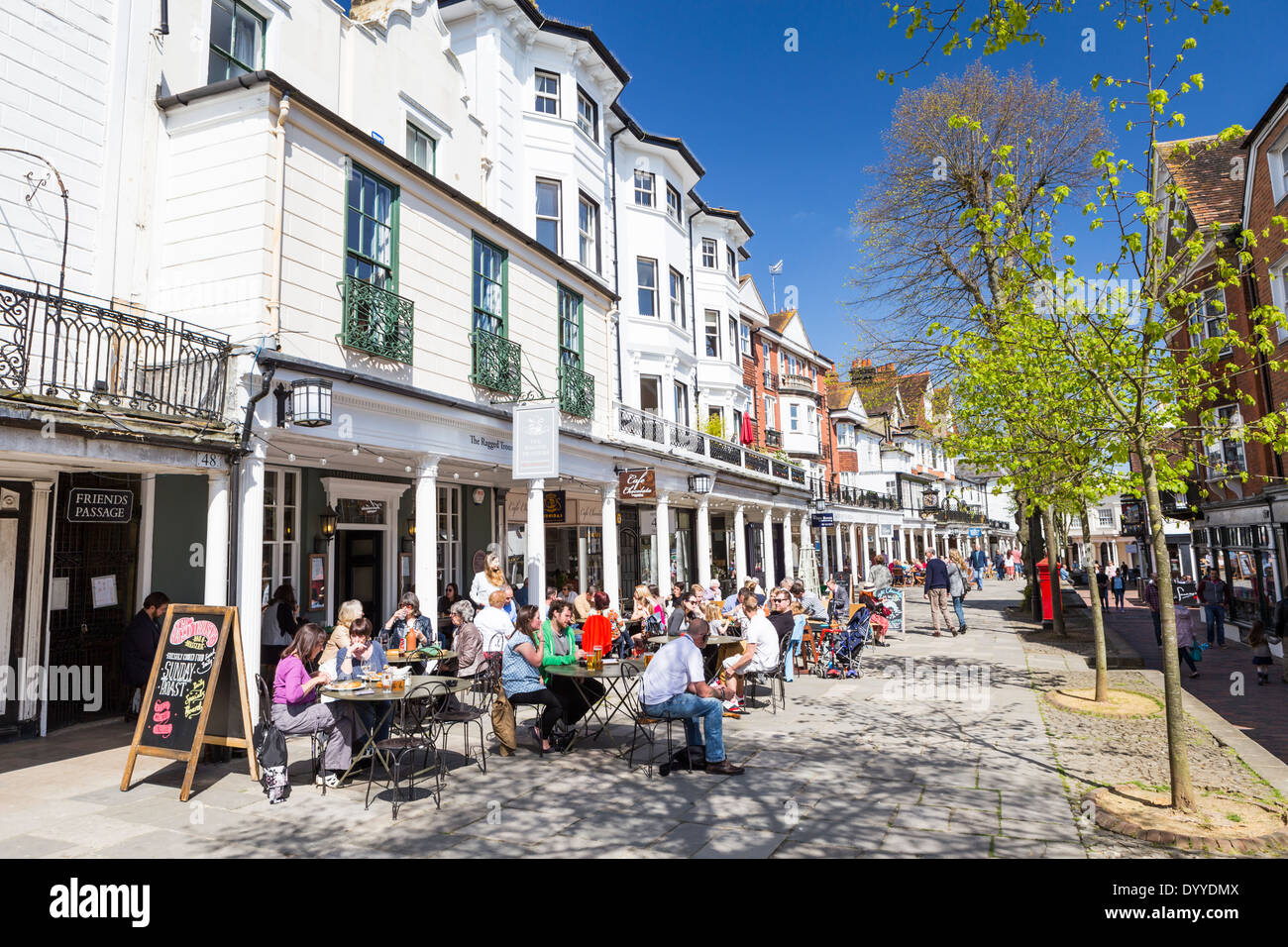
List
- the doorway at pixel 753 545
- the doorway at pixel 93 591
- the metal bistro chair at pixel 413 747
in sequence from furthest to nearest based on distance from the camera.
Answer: the doorway at pixel 753 545, the doorway at pixel 93 591, the metal bistro chair at pixel 413 747

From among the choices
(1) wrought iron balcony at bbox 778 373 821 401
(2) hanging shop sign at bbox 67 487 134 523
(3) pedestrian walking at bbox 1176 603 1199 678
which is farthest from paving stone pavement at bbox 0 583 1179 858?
(1) wrought iron balcony at bbox 778 373 821 401

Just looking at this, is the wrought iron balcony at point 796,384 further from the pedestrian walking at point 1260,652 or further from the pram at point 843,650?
the pedestrian walking at point 1260,652

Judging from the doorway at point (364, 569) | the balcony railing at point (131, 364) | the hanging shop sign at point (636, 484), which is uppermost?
the balcony railing at point (131, 364)

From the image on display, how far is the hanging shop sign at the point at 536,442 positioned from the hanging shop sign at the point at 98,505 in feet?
16.8

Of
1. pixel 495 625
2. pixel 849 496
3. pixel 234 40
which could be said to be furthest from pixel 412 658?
pixel 849 496

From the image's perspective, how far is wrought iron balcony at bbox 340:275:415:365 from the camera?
9641 mm

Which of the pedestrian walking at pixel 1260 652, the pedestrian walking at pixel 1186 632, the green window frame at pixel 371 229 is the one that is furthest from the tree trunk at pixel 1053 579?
the green window frame at pixel 371 229

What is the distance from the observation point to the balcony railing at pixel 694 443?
1828 cm

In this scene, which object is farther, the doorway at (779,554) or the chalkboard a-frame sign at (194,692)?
the doorway at (779,554)

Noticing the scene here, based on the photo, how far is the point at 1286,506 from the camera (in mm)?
17328

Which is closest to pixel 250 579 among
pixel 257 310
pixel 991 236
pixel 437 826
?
pixel 257 310

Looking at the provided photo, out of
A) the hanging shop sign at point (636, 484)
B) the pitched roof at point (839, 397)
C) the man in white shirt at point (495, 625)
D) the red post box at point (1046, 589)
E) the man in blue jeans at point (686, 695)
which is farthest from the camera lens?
the pitched roof at point (839, 397)

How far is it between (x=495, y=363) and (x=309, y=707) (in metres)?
7.09

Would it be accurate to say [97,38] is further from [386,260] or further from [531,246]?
[531,246]
